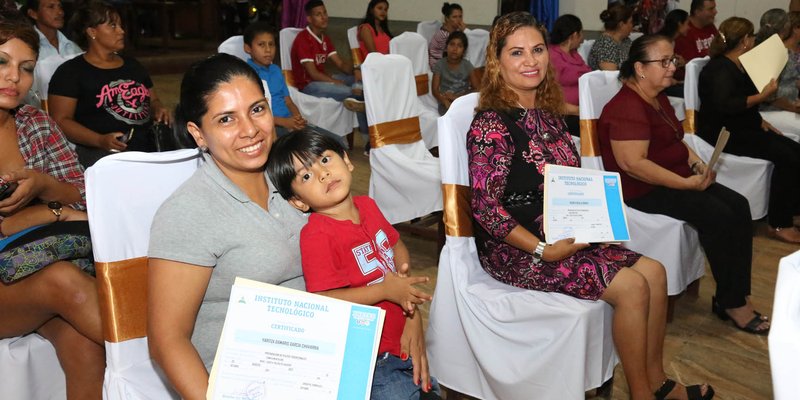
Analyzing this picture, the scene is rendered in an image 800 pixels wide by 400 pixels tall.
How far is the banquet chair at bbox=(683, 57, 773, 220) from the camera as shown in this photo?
3867mm

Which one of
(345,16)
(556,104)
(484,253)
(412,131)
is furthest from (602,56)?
(345,16)

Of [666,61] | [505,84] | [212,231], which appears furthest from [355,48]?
[212,231]

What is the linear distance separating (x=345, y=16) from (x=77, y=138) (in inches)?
302

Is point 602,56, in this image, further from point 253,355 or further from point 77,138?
point 253,355

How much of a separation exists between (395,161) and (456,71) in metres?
2.07

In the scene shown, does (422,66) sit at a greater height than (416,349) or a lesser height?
greater

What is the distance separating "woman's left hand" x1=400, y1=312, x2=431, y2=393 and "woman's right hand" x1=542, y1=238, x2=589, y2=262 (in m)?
0.60

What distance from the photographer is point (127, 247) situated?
1.57 m

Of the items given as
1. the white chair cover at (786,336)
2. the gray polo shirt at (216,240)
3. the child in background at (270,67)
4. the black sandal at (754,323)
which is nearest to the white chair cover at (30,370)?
the gray polo shirt at (216,240)

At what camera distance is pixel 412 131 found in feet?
12.8

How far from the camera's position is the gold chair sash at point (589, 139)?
3044 mm

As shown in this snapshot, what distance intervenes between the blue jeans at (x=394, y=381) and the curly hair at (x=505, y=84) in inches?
37.7

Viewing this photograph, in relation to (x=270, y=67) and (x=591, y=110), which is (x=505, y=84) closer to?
(x=591, y=110)

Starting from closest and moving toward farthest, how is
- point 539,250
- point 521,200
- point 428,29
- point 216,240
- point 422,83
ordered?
point 216,240 → point 539,250 → point 521,200 → point 422,83 → point 428,29
